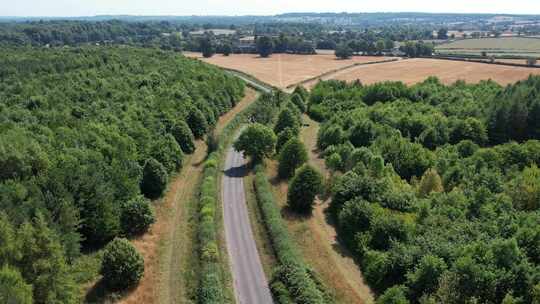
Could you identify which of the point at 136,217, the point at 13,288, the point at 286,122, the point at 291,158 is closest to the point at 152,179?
the point at 136,217

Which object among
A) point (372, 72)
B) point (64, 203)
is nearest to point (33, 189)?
point (64, 203)

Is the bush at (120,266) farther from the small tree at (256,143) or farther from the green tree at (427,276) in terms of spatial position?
the small tree at (256,143)

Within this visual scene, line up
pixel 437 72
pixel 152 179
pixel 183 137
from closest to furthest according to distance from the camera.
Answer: pixel 152 179, pixel 183 137, pixel 437 72

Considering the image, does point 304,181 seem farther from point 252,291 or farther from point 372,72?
point 372,72

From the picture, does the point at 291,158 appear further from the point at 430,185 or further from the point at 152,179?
the point at 152,179

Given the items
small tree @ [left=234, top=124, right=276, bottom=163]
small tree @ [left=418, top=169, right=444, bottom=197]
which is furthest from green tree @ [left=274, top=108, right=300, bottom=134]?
small tree @ [left=418, top=169, right=444, bottom=197]

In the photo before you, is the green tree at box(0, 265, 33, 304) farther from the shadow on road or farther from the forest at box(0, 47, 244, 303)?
the shadow on road

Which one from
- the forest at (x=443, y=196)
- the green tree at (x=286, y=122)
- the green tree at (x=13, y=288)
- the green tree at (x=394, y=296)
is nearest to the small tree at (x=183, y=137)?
the green tree at (x=286, y=122)
